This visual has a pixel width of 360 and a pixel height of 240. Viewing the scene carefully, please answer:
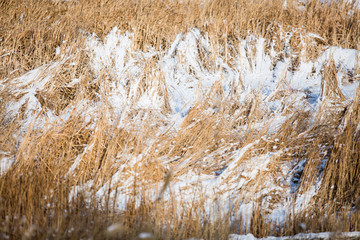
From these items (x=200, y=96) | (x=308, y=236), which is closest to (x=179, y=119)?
(x=200, y=96)

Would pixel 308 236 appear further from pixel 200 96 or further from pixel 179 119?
pixel 200 96

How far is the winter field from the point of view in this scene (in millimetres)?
1842

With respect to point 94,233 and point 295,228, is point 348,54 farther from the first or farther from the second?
point 94,233

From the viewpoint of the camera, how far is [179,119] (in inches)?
117

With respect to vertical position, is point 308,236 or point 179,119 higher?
point 179,119

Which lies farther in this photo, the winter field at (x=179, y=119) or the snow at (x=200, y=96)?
the snow at (x=200, y=96)

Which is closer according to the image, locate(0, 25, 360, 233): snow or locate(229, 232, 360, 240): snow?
locate(229, 232, 360, 240): snow

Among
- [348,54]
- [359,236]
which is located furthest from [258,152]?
[348,54]

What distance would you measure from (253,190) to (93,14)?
3.22 metres

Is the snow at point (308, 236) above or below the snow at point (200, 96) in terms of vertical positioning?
below

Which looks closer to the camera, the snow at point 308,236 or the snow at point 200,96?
the snow at point 308,236

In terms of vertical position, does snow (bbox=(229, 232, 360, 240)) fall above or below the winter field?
below

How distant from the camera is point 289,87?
3.36 meters

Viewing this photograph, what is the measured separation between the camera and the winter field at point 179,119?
184 cm
